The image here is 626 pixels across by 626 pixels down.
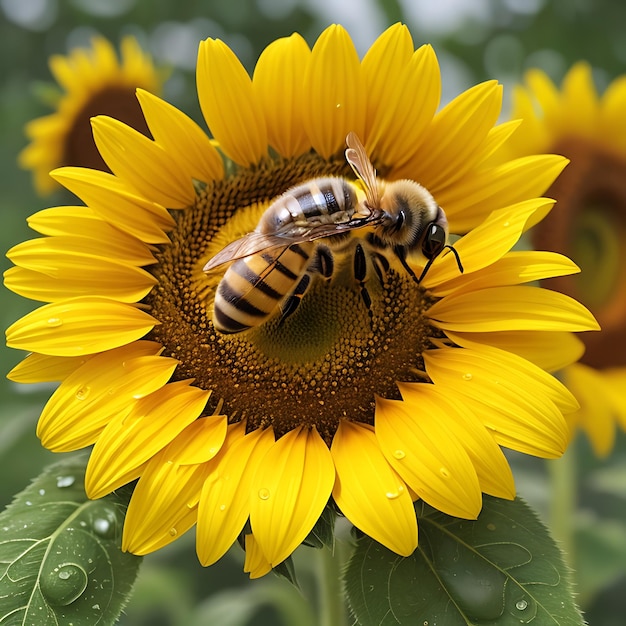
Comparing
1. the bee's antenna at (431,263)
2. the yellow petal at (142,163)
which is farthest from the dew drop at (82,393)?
the bee's antenna at (431,263)

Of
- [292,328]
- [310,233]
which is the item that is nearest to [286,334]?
[292,328]

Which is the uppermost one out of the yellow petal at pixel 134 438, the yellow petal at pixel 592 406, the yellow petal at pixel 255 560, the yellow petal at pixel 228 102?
the yellow petal at pixel 228 102

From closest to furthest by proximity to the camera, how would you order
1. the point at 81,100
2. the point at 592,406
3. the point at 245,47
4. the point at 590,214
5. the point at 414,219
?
1. the point at 414,219
2. the point at 592,406
3. the point at 590,214
4. the point at 81,100
5. the point at 245,47

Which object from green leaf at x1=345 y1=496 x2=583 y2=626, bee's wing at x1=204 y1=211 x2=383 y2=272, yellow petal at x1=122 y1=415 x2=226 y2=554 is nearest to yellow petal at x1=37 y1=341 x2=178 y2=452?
yellow petal at x1=122 y1=415 x2=226 y2=554

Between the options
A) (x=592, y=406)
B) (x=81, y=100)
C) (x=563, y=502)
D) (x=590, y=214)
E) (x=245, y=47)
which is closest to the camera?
(x=592, y=406)

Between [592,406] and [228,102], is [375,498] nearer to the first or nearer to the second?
[228,102]

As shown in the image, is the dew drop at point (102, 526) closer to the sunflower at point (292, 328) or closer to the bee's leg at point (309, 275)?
the sunflower at point (292, 328)

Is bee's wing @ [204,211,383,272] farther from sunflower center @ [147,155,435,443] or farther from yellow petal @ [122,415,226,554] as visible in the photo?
yellow petal @ [122,415,226,554]
